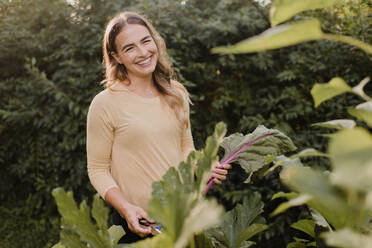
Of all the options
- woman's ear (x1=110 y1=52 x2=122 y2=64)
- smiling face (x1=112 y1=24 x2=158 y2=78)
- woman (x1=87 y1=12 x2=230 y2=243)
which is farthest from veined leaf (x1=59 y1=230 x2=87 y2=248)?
woman's ear (x1=110 y1=52 x2=122 y2=64)

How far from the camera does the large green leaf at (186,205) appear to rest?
36cm

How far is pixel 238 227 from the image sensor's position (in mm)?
884

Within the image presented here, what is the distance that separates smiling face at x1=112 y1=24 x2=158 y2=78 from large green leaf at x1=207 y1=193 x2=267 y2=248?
980mm

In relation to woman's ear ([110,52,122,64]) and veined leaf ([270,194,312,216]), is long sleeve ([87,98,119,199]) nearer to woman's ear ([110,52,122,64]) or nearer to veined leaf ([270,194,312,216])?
woman's ear ([110,52,122,64])

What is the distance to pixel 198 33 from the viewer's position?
345cm

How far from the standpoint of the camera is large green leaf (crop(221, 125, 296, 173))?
95 cm

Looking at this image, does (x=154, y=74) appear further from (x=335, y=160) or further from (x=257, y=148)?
(x=335, y=160)

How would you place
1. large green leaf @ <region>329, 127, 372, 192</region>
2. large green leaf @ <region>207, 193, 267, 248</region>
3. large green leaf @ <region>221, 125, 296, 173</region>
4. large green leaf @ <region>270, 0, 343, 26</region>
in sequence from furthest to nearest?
large green leaf @ <region>221, 125, 296, 173</region>
large green leaf @ <region>207, 193, 267, 248</region>
large green leaf @ <region>270, 0, 343, 26</region>
large green leaf @ <region>329, 127, 372, 192</region>

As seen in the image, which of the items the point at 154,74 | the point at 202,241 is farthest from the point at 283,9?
the point at 154,74

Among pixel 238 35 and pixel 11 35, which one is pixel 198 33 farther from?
pixel 11 35

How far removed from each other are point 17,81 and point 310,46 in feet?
10.2

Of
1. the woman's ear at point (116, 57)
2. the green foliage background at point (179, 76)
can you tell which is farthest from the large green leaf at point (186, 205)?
the green foliage background at point (179, 76)

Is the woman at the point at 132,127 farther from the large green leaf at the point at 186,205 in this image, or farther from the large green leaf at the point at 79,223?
the large green leaf at the point at 186,205

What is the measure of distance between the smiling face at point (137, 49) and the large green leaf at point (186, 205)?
44.7 inches
